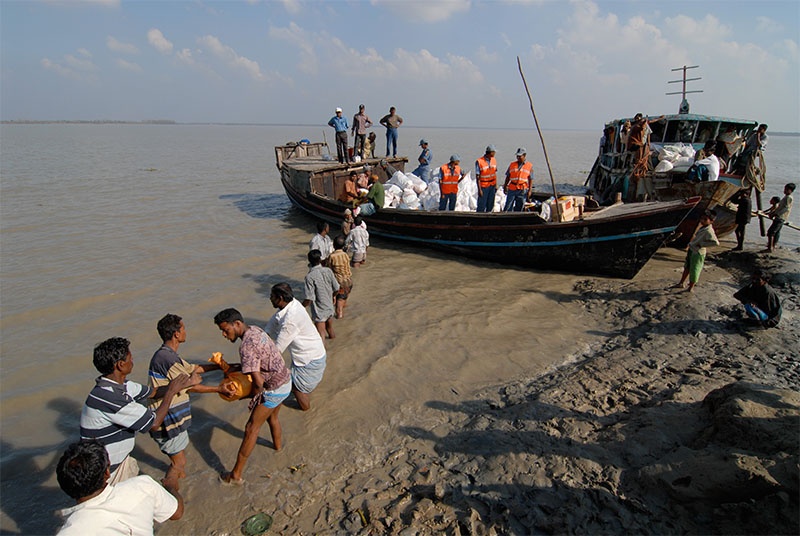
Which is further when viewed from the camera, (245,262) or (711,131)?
(711,131)

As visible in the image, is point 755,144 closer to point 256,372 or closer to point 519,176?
point 519,176

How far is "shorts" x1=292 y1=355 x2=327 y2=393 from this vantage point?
4.06 meters

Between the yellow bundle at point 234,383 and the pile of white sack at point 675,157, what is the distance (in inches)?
411

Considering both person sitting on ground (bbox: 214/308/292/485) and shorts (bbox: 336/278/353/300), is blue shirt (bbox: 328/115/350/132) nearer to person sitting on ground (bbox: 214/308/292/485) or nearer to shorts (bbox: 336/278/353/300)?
shorts (bbox: 336/278/353/300)

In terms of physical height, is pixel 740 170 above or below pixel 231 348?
above

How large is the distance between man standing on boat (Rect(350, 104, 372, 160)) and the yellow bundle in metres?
11.9

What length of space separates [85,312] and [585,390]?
758 cm

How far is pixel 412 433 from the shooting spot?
13.5ft

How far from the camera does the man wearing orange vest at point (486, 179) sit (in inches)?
Result: 358

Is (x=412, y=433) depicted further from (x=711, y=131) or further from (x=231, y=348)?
(x=711, y=131)

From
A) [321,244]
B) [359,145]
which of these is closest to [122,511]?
[321,244]

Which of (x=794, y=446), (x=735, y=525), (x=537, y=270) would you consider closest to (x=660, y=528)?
(x=735, y=525)

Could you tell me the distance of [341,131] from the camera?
13531 millimetres

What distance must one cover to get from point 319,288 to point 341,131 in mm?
9409
